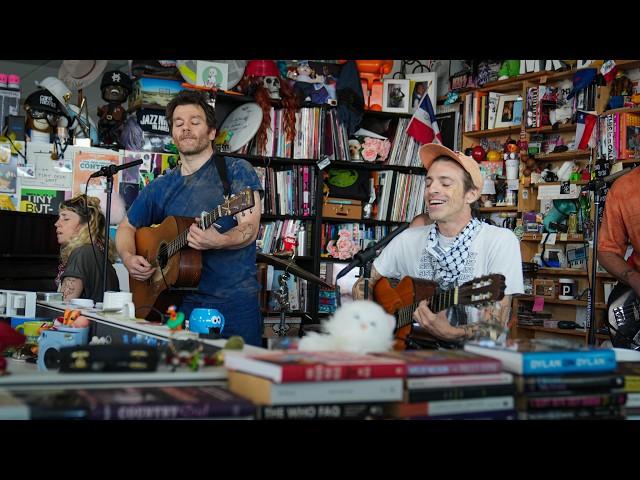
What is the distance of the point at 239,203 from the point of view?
290cm

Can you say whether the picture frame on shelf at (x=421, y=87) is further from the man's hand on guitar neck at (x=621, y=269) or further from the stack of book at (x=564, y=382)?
the stack of book at (x=564, y=382)

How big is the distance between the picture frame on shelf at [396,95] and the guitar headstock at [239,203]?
3.72m

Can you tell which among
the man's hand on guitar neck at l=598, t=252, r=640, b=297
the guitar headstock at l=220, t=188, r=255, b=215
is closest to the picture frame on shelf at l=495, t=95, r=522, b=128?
the man's hand on guitar neck at l=598, t=252, r=640, b=297

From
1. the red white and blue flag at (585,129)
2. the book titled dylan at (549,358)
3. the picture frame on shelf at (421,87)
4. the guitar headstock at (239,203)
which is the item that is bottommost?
the book titled dylan at (549,358)

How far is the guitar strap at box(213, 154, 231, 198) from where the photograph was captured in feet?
10.4

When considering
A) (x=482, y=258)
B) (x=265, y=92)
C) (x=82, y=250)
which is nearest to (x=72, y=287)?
(x=82, y=250)

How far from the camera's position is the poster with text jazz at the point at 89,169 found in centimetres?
544

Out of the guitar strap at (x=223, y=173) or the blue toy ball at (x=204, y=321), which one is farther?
the guitar strap at (x=223, y=173)

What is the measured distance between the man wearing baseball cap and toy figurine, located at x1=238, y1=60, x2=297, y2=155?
10.6ft

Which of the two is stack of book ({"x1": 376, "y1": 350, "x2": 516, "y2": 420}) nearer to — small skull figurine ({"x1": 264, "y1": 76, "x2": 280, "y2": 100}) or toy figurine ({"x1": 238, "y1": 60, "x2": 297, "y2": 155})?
toy figurine ({"x1": 238, "y1": 60, "x2": 297, "y2": 155})

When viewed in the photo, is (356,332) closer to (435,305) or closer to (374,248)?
(435,305)

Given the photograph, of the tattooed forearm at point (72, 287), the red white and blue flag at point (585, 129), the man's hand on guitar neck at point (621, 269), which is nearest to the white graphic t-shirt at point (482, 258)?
the man's hand on guitar neck at point (621, 269)

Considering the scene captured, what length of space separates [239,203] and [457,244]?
796mm
